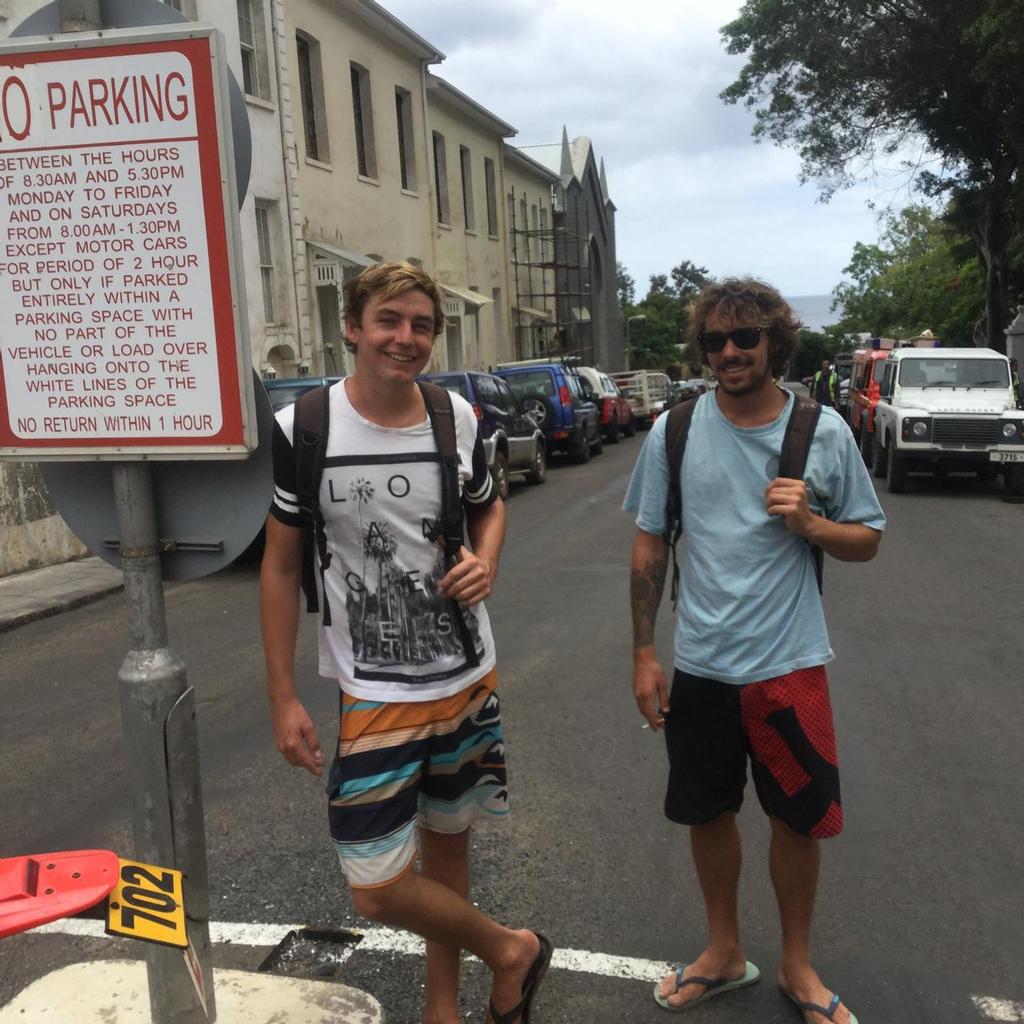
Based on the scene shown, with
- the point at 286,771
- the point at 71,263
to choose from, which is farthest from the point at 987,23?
the point at 71,263

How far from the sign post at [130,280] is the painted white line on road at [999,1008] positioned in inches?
81.7

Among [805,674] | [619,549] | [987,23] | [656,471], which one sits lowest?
[619,549]

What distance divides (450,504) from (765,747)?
104cm

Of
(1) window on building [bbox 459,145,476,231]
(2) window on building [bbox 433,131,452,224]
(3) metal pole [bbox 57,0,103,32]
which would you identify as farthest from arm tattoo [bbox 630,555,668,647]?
(1) window on building [bbox 459,145,476,231]

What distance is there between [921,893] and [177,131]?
3.19m

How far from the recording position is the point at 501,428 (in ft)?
50.3

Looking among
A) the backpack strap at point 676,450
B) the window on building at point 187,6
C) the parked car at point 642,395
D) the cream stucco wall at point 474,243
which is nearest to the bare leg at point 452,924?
the backpack strap at point 676,450

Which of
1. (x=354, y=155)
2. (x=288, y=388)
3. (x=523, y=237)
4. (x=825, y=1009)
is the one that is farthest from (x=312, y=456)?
(x=523, y=237)

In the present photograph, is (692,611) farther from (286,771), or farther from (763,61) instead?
(763,61)

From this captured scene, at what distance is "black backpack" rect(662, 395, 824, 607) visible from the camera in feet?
9.11

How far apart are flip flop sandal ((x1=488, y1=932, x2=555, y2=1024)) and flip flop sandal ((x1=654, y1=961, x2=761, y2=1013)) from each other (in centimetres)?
36

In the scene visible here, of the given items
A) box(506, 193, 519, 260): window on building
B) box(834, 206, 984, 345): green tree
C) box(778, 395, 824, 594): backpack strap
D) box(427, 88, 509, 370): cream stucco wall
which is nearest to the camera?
box(778, 395, 824, 594): backpack strap

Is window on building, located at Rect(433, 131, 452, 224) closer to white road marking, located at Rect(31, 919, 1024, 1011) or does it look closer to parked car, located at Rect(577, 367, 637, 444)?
parked car, located at Rect(577, 367, 637, 444)

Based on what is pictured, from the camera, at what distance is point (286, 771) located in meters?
4.88
